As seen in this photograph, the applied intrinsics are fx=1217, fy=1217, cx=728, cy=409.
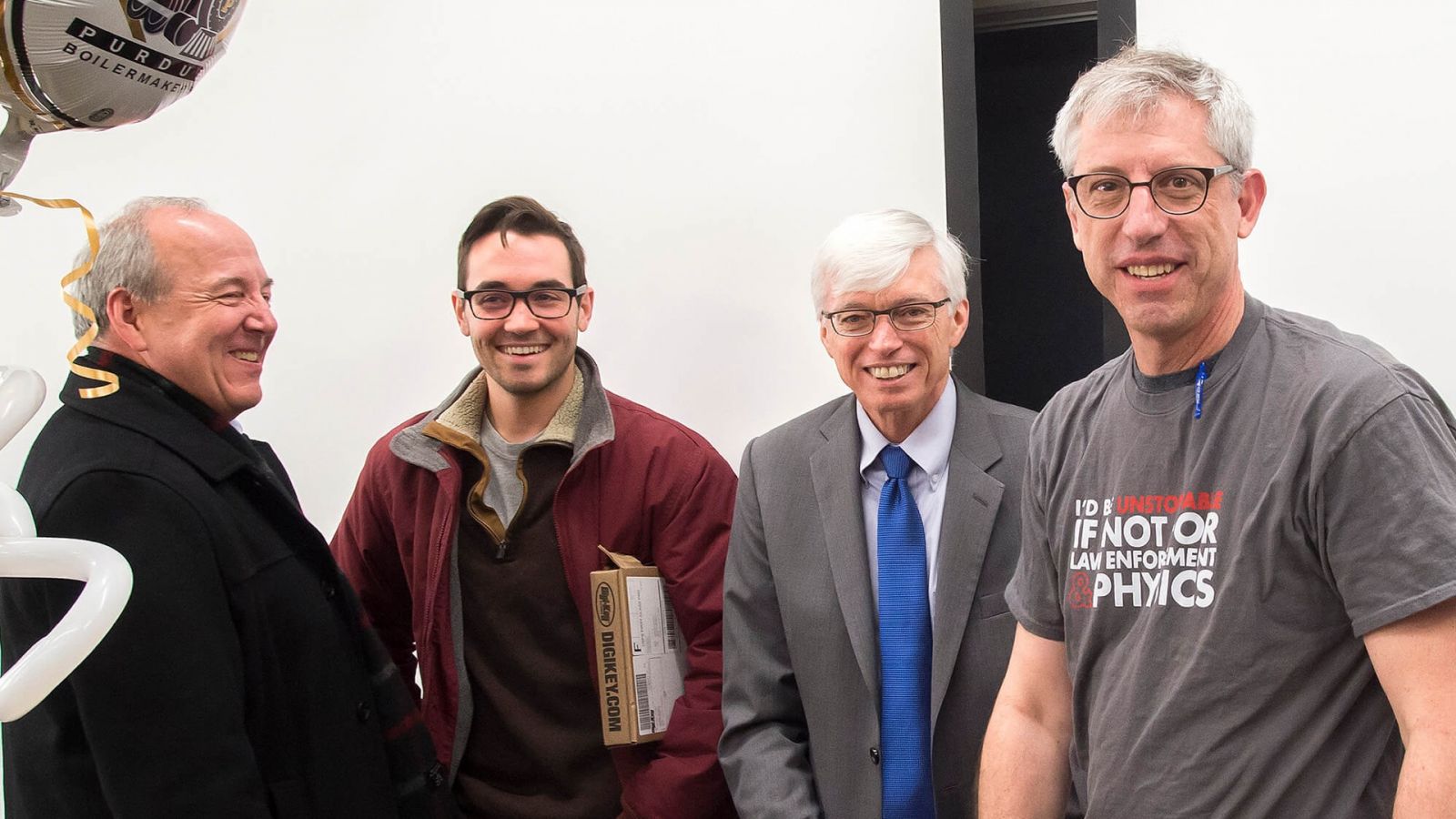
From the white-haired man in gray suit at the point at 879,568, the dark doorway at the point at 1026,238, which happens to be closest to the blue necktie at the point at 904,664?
the white-haired man in gray suit at the point at 879,568

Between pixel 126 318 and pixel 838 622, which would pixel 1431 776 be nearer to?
pixel 838 622

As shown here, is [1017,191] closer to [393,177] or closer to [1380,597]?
[393,177]

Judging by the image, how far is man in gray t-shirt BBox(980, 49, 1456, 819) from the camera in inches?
46.0

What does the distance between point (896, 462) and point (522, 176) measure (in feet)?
3.77

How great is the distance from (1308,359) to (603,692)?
1213 mm

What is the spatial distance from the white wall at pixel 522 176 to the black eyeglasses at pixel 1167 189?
101 cm

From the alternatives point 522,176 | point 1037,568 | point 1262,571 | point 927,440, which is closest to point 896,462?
point 927,440

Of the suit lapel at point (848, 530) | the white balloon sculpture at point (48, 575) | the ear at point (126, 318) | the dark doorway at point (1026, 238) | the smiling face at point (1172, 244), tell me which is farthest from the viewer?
the dark doorway at point (1026, 238)

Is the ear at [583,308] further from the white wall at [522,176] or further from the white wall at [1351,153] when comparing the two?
the white wall at [1351,153]

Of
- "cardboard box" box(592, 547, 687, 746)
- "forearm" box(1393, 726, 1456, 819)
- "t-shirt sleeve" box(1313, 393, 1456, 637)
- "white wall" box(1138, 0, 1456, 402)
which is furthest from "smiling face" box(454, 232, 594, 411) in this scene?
"forearm" box(1393, 726, 1456, 819)

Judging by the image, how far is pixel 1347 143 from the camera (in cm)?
221

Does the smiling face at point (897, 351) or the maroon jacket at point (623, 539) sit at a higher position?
the smiling face at point (897, 351)

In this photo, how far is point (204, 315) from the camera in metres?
1.83

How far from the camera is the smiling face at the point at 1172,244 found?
53.2 inches
